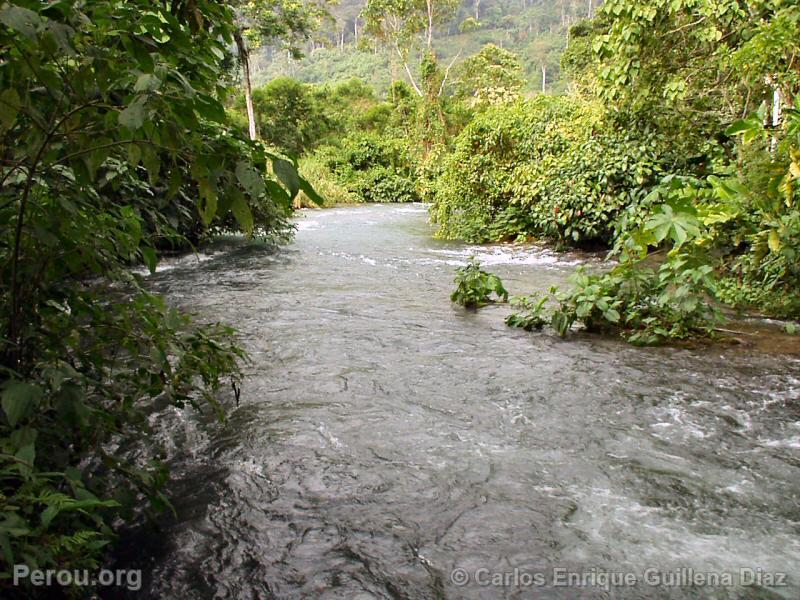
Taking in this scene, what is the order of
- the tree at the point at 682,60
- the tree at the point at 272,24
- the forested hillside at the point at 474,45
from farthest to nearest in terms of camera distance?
the forested hillside at the point at 474,45 → the tree at the point at 272,24 → the tree at the point at 682,60

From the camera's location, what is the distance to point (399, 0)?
28.1 metres

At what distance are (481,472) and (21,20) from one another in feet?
8.68

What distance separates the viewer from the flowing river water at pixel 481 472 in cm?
234

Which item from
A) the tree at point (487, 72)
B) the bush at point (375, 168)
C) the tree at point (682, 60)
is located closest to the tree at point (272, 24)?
the bush at point (375, 168)

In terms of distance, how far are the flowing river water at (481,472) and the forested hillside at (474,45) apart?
1917 inches

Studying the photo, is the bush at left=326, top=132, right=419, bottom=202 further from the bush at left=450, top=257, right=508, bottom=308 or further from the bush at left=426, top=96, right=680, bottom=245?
the bush at left=450, top=257, right=508, bottom=308

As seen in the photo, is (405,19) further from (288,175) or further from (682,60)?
(288,175)

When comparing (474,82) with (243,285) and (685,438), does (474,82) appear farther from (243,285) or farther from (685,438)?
(685,438)

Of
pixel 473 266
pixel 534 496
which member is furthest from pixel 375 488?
pixel 473 266

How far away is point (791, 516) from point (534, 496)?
3.62 feet

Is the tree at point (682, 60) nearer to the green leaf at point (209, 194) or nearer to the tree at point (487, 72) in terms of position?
the green leaf at point (209, 194)

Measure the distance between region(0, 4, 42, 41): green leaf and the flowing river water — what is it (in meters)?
1.92

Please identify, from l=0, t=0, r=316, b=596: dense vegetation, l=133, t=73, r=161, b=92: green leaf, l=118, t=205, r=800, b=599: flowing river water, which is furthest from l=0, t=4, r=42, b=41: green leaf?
l=118, t=205, r=800, b=599: flowing river water

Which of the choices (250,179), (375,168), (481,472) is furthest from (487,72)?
(250,179)
